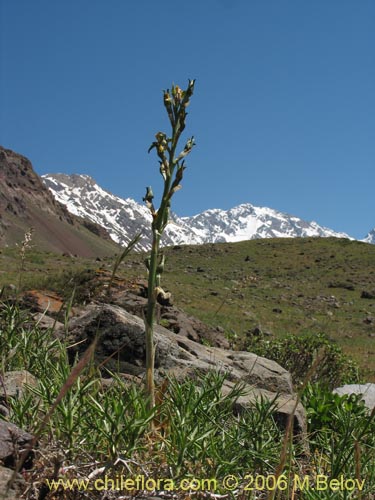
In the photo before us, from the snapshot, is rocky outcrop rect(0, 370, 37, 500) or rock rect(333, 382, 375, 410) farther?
rock rect(333, 382, 375, 410)

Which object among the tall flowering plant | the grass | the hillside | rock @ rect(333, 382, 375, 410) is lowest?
the grass

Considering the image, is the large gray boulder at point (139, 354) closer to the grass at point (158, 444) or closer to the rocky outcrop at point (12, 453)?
the grass at point (158, 444)

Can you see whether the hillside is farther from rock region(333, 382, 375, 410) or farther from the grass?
the grass

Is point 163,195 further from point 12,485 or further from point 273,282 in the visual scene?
point 273,282

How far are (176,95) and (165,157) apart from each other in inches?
12.8

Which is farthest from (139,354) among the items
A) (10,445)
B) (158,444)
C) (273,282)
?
(273,282)

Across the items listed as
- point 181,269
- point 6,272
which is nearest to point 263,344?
point 6,272

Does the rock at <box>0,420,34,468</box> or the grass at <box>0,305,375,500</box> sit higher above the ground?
the grass at <box>0,305,375,500</box>

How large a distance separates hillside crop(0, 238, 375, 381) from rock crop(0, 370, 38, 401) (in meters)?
7.86

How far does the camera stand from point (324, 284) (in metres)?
43.9

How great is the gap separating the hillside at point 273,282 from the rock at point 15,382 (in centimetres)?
786

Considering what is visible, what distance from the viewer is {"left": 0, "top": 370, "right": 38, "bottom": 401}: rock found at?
2.75 metres

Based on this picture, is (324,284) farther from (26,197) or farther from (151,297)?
(26,197)

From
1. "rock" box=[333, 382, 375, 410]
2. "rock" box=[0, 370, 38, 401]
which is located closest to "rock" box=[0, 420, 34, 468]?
"rock" box=[0, 370, 38, 401]
